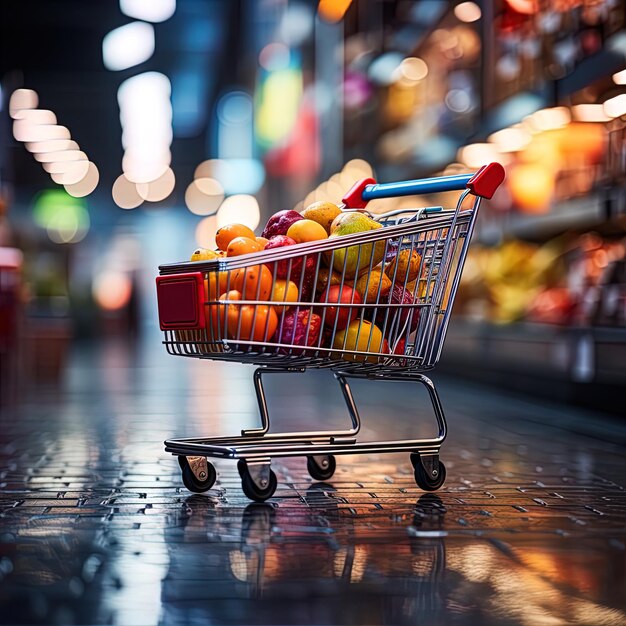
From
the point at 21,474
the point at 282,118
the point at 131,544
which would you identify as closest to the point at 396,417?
the point at 21,474

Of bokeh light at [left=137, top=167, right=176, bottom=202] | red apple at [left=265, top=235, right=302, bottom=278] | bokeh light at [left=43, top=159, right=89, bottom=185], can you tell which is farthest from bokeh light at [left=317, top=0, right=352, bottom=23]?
bokeh light at [left=137, top=167, right=176, bottom=202]

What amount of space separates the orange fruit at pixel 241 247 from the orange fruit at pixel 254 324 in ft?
0.65

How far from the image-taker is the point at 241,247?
354 cm

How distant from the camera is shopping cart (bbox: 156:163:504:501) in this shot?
344cm

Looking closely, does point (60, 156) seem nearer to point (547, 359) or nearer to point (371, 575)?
point (547, 359)

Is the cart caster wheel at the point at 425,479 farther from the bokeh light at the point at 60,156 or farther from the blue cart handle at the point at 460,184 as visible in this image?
the bokeh light at the point at 60,156

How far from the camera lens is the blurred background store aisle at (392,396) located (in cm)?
242

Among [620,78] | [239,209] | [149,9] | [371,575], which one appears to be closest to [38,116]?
[149,9]

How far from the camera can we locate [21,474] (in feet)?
13.5

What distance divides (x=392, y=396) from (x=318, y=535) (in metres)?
5.38

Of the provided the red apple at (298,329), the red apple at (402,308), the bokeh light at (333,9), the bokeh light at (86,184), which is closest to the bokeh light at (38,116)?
the bokeh light at (333,9)

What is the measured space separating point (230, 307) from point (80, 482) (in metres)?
0.95

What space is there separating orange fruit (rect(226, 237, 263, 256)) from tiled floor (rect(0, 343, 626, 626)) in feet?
2.54

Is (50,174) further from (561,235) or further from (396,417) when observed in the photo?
(396,417)
